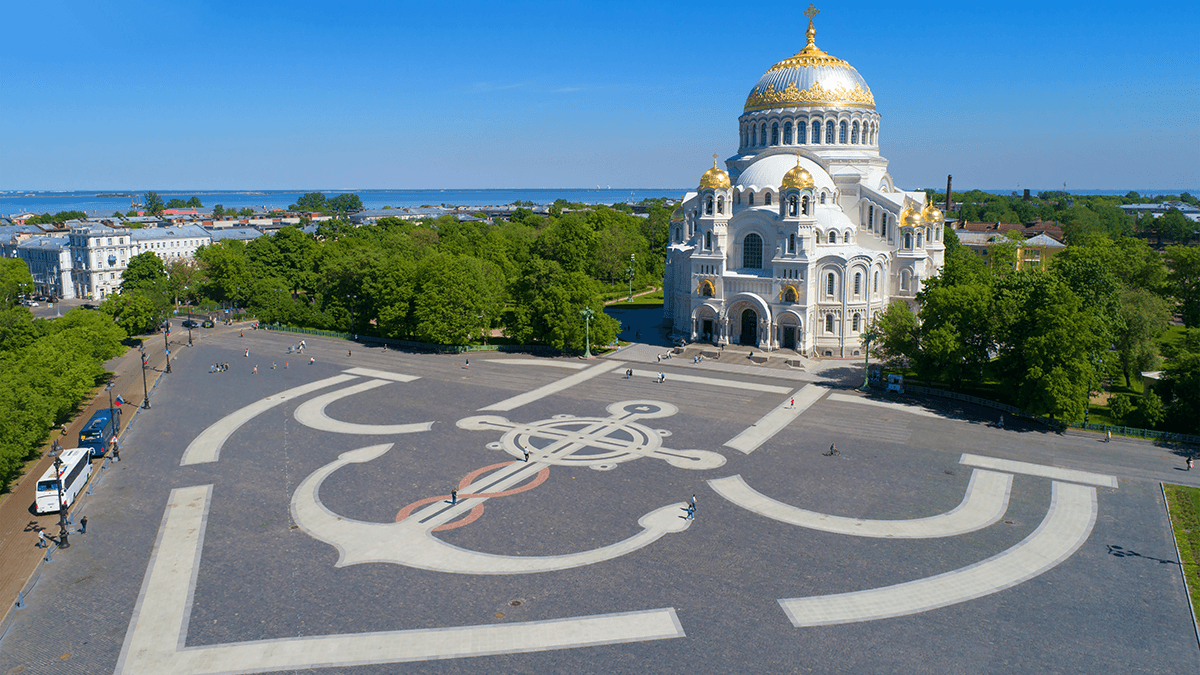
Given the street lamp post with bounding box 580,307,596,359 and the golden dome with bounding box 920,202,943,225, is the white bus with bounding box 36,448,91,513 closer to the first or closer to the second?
the street lamp post with bounding box 580,307,596,359

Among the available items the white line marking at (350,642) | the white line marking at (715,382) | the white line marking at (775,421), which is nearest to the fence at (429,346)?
the white line marking at (715,382)

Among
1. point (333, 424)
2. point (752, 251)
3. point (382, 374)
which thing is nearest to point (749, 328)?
point (752, 251)

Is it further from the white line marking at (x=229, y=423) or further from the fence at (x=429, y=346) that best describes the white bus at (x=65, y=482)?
the fence at (x=429, y=346)

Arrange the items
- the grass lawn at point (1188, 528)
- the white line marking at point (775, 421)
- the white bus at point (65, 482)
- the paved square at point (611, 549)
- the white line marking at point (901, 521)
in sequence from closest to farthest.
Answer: the paved square at point (611, 549)
the grass lawn at point (1188, 528)
the white line marking at point (901, 521)
the white bus at point (65, 482)
the white line marking at point (775, 421)

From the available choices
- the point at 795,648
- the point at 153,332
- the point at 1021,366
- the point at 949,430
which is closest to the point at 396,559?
the point at 795,648

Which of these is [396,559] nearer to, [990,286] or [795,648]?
[795,648]

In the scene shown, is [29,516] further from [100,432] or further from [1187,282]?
[1187,282]
